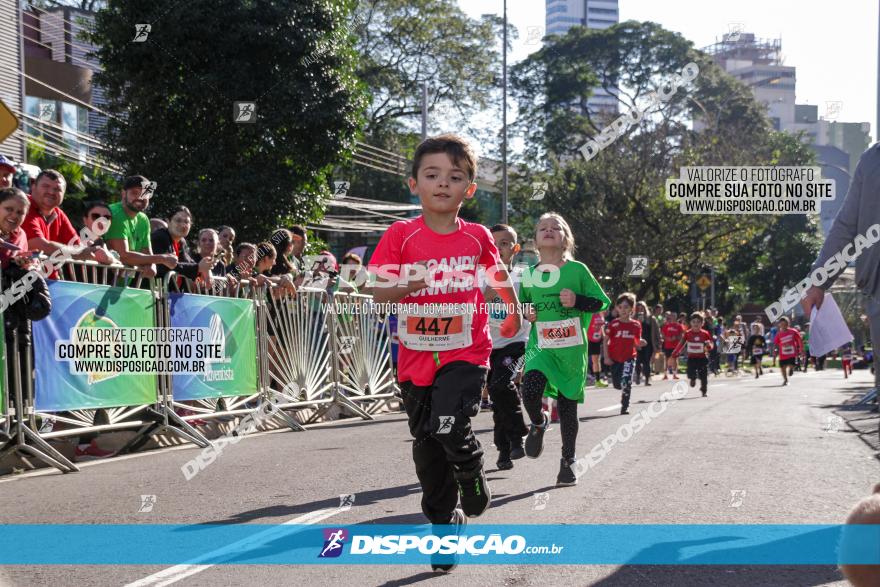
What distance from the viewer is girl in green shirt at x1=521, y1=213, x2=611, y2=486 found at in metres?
7.98

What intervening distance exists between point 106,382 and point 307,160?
1529cm

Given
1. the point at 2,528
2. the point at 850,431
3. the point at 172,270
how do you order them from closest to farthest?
the point at 2,528 < the point at 172,270 < the point at 850,431

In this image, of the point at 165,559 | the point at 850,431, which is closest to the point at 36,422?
the point at 165,559

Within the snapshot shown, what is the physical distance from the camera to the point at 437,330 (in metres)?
4.87

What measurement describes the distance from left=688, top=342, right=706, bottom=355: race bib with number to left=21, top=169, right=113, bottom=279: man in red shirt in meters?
16.6

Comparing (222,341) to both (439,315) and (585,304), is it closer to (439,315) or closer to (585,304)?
(585,304)

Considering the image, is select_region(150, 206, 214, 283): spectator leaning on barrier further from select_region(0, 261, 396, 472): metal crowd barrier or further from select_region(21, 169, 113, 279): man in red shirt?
select_region(21, 169, 113, 279): man in red shirt

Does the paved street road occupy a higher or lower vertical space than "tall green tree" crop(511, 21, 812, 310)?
lower

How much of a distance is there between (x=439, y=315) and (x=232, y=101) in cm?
1945

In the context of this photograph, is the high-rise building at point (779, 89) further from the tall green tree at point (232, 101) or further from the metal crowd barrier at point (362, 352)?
the metal crowd barrier at point (362, 352)

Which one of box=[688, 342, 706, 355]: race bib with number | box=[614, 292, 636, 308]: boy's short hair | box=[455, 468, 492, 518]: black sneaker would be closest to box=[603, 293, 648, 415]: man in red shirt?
box=[614, 292, 636, 308]: boy's short hair

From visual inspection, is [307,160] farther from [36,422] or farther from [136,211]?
[36,422]

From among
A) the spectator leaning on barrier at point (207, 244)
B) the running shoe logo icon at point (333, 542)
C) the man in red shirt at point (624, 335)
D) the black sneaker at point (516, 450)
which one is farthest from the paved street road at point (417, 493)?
the man in red shirt at point (624, 335)

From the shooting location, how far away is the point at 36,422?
8.42 metres
